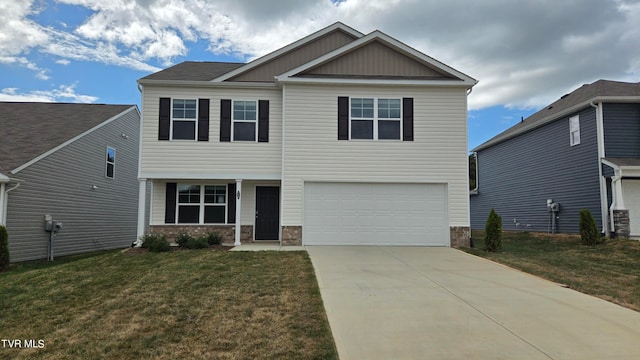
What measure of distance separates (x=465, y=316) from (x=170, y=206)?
35.3 ft

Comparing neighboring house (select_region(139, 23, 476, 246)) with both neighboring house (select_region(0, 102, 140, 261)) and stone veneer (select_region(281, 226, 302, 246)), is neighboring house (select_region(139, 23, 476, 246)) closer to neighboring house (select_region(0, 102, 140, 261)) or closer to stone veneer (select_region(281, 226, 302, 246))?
stone veneer (select_region(281, 226, 302, 246))

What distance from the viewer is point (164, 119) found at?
44.3ft

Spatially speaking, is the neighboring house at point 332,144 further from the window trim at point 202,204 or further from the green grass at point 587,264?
the green grass at point 587,264

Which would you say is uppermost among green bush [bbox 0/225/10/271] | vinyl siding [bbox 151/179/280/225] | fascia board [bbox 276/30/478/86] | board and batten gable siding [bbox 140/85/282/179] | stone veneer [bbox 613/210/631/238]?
fascia board [bbox 276/30/478/86]

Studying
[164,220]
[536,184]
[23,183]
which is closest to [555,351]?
[164,220]

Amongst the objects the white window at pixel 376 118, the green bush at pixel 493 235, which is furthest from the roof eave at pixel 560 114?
the white window at pixel 376 118

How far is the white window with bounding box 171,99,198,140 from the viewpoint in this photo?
13562 mm

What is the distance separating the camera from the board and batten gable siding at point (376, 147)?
13.1 metres

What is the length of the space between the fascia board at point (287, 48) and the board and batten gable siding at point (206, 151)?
518 millimetres

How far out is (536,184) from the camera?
1880 centimetres

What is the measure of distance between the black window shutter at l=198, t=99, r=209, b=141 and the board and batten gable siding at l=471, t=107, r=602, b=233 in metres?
13.5

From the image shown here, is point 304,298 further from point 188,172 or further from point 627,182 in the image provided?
point 627,182

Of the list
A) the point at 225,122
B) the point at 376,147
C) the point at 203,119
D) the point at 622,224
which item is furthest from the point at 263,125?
the point at 622,224

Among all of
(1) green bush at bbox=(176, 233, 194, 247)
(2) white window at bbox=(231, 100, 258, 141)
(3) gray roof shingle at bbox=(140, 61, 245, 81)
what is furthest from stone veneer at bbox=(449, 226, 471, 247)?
(3) gray roof shingle at bbox=(140, 61, 245, 81)
